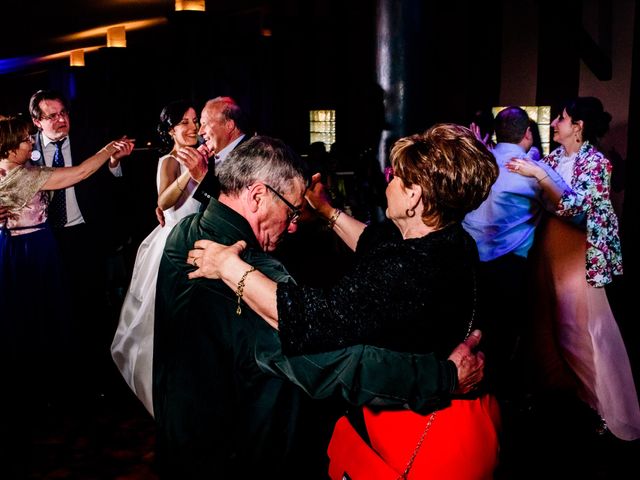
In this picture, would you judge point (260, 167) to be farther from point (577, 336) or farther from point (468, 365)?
point (577, 336)

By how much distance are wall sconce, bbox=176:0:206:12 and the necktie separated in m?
4.03

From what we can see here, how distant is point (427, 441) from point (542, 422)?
221cm

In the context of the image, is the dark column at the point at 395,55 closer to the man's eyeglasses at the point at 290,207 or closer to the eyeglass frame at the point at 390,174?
the eyeglass frame at the point at 390,174

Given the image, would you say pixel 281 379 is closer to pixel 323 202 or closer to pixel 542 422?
pixel 323 202

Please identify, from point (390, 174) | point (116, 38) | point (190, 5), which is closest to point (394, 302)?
point (390, 174)

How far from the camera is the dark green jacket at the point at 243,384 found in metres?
1.54

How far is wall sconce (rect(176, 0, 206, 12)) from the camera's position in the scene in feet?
26.0

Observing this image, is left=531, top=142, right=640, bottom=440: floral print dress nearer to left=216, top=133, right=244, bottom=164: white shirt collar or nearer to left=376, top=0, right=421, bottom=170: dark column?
left=376, top=0, right=421, bottom=170: dark column

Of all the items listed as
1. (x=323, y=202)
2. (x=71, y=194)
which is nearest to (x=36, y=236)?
(x=71, y=194)

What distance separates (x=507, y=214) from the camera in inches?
153

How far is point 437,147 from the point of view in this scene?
1722 mm

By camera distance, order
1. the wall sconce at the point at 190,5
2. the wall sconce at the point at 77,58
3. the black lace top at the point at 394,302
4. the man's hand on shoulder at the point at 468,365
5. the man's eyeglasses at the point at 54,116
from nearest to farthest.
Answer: the black lace top at the point at 394,302
the man's hand on shoulder at the point at 468,365
the man's eyeglasses at the point at 54,116
the wall sconce at the point at 190,5
the wall sconce at the point at 77,58

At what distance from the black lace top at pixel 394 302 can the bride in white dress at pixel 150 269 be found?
5.68 ft

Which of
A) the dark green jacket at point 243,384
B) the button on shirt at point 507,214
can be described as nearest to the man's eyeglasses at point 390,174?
the dark green jacket at point 243,384
